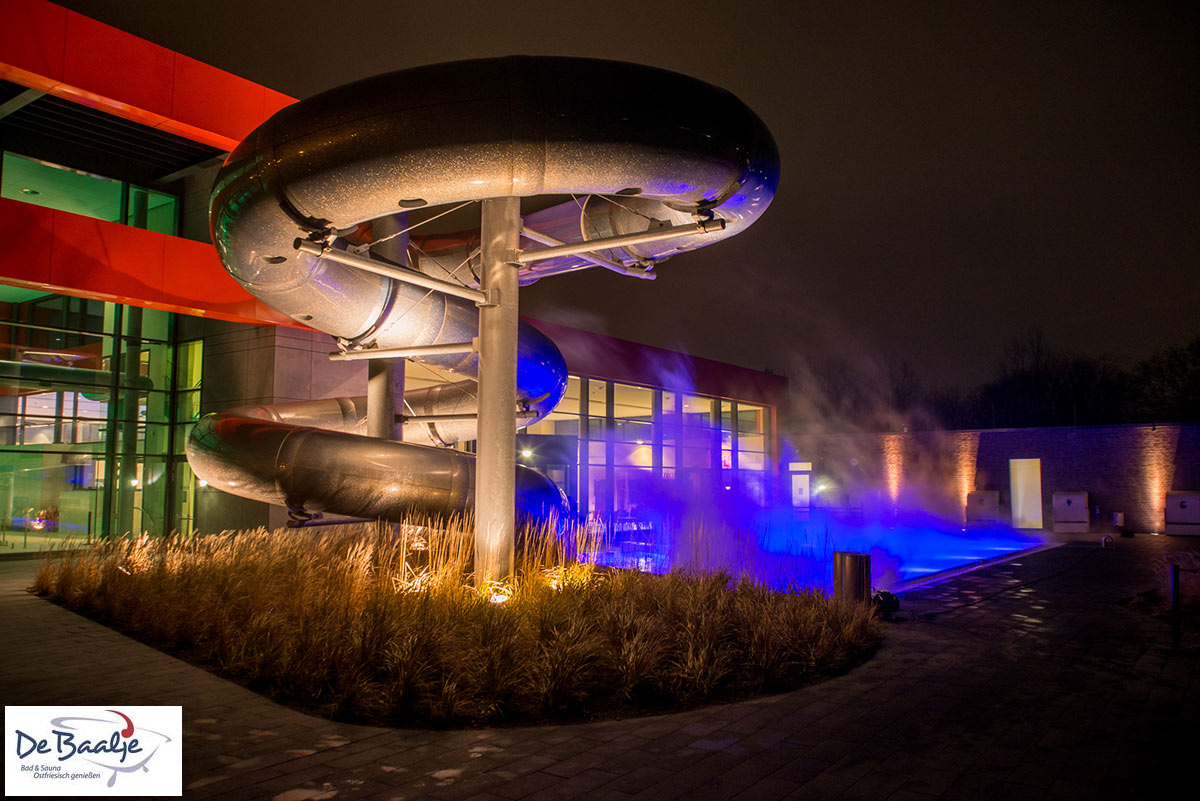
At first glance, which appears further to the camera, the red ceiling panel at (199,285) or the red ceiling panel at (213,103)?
the red ceiling panel at (199,285)

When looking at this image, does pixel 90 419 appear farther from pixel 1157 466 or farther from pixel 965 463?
pixel 1157 466

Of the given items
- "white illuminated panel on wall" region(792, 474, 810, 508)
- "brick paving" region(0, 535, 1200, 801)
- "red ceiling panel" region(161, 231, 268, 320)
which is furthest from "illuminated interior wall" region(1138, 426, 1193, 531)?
"red ceiling panel" region(161, 231, 268, 320)

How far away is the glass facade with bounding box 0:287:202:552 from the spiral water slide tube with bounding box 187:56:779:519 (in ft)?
30.4

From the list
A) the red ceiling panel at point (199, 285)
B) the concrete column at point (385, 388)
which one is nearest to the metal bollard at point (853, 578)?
the concrete column at point (385, 388)

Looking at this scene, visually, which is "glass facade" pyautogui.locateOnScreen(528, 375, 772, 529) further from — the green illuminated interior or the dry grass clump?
the dry grass clump

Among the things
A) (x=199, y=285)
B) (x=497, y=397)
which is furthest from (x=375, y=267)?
(x=199, y=285)

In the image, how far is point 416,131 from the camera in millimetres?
5332

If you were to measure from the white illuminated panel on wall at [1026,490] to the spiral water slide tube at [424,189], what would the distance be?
23.9m

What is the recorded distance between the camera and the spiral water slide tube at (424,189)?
538cm

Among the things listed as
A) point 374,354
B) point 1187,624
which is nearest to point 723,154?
point 374,354

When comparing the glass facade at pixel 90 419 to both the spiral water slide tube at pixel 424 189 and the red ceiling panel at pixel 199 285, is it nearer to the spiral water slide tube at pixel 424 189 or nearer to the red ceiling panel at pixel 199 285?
the red ceiling panel at pixel 199 285

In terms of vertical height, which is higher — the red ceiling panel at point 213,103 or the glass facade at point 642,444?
the red ceiling panel at point 213,103

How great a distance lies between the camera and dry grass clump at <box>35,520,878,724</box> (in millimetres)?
4930

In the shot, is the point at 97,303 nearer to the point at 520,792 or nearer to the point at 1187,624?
the point at 520,792
